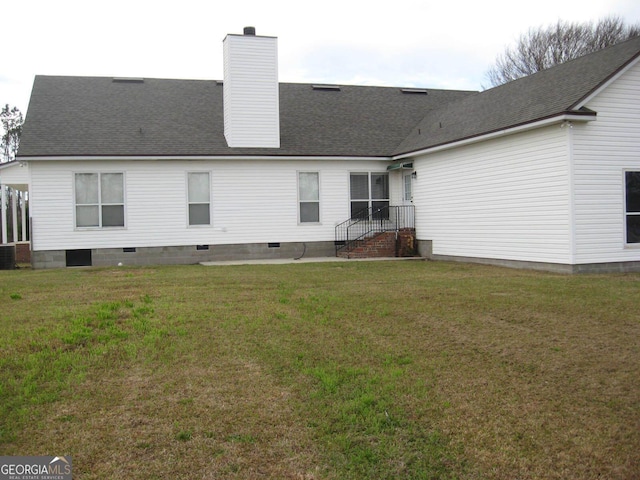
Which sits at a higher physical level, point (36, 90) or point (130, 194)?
point (36, 90)

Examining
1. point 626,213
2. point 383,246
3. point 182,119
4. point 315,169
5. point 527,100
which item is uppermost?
point 182,119

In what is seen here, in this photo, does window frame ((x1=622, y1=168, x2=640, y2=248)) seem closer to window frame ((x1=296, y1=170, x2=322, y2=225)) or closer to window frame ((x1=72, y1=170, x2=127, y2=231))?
window frame ((x1=296, y1=170, x2=322, y2=225))

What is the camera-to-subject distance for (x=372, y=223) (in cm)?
2017

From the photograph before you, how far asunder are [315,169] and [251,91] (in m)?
3.15

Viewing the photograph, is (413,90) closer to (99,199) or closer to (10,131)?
(99,199)

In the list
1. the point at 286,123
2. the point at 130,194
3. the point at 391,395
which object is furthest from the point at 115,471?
the point at 286,123

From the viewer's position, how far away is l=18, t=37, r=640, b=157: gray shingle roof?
15773 mm

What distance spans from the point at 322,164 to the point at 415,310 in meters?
11.7

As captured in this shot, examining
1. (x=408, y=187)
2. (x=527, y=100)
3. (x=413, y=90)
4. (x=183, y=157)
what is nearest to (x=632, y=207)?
(x=527, y=100)

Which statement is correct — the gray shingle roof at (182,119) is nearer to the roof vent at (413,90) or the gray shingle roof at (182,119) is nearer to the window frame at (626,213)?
the roof vent at (413,90)

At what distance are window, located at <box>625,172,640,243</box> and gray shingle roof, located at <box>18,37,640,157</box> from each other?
2354 millimetres

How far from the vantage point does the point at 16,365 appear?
19.5 ft

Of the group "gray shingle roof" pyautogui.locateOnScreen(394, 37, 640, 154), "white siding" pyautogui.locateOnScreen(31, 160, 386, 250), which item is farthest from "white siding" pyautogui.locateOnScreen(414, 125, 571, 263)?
"white siding" pyautogui.locateOnScreen(31, 160, 386, 250)

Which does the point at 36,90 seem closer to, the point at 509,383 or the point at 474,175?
the point at 474,175
